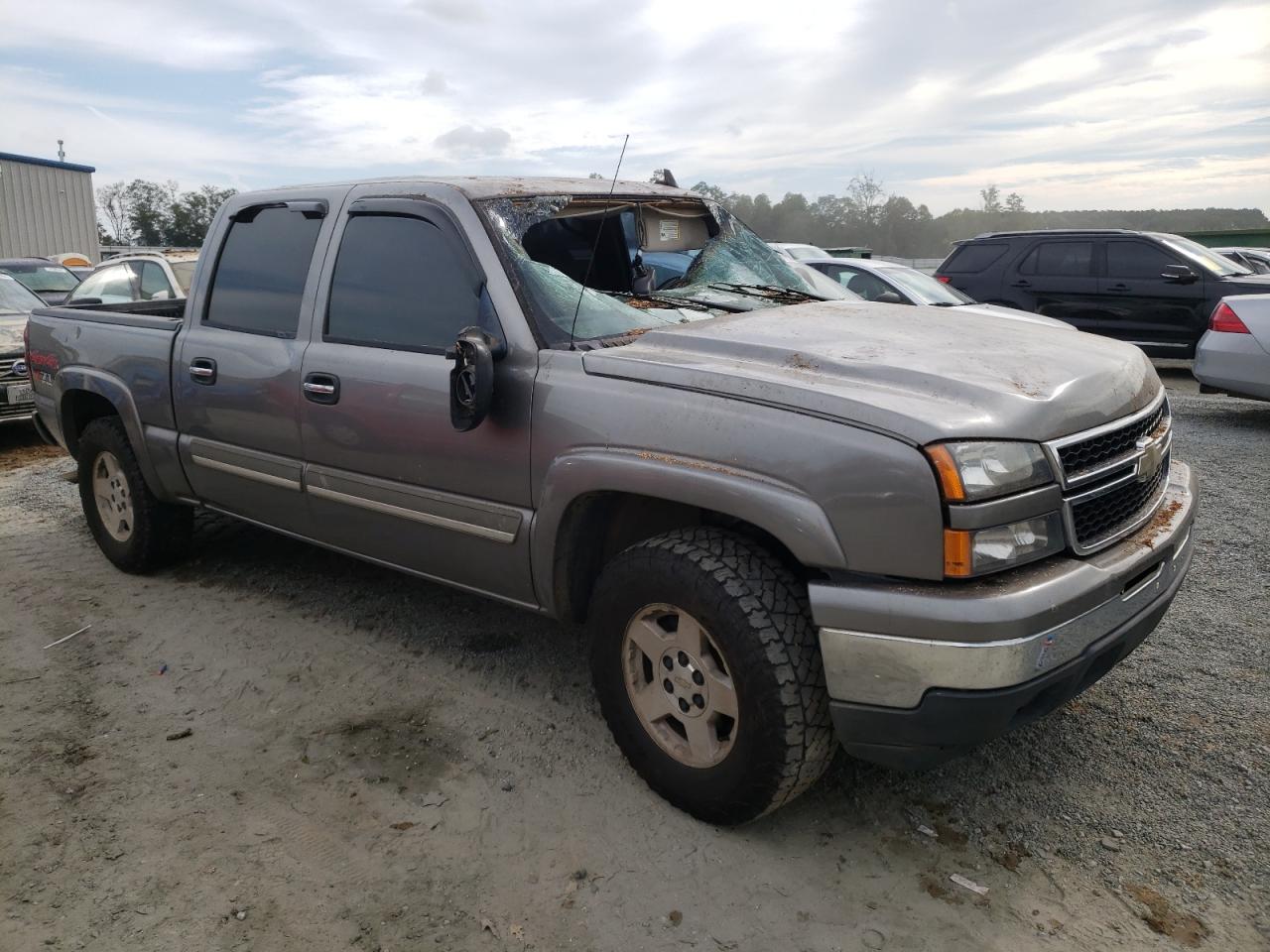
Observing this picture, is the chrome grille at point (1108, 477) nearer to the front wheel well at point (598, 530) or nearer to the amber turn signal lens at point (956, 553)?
the amber turn signal lens at point (956, 553)

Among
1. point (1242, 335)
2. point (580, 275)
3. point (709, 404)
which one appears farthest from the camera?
point (1242, 335)

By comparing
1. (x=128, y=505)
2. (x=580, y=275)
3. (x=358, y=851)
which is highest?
(x=580, y=275)

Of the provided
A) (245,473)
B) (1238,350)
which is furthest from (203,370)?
(1238,350)

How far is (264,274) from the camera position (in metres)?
3.99

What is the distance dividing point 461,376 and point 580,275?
71 cm

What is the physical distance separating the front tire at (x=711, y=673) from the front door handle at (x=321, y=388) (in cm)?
136

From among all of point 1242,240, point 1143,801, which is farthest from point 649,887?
point 1242,240

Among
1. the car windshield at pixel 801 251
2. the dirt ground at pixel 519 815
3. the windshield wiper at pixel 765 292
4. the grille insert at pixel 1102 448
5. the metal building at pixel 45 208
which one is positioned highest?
the metal building at pixel 45 208

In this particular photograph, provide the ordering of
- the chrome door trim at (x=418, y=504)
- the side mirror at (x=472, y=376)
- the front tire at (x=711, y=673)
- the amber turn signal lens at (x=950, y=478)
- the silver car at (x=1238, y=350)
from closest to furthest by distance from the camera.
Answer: the amber turn signal lens at (x=950, y=478), the front tire at (x=711, y=673), the side mirror at (x=472, y=376), the chrome door trim at (x=418, y=504), the silver car at (x=1238, y=350)

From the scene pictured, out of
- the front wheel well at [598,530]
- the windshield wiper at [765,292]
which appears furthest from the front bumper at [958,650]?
the windshield wiper at [765,292]

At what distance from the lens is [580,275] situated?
341 centimetres

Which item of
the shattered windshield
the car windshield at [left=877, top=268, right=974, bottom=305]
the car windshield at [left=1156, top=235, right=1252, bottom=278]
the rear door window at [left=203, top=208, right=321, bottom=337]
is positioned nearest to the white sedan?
the car windshield at [left=877, top=268, right=974, bottom=305]

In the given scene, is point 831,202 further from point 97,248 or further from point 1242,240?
point 97,248

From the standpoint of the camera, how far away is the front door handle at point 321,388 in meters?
3.51
